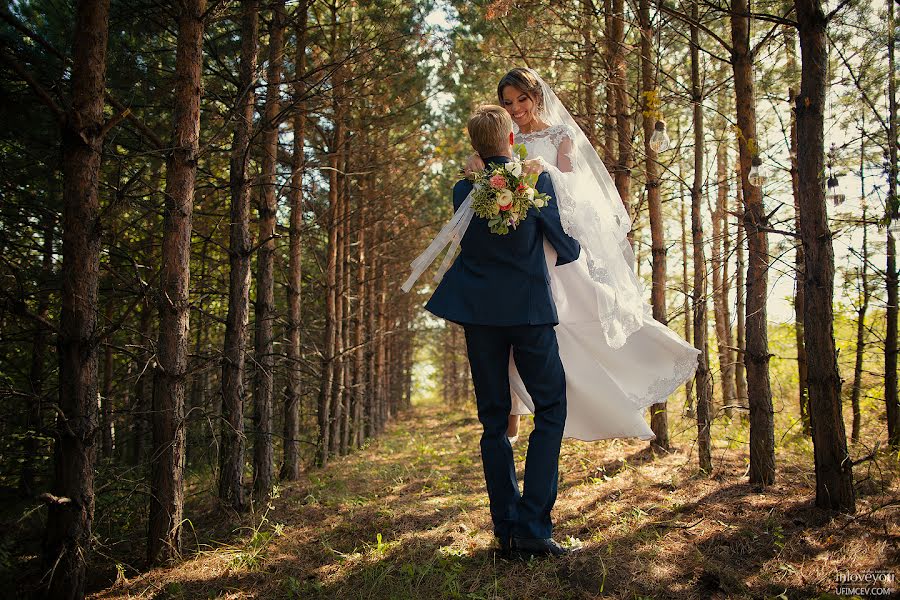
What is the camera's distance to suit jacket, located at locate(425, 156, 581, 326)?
10.7 ft

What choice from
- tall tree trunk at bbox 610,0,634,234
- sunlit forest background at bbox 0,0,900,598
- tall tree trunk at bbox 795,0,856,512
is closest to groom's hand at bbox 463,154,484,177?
sunlit forest background at bbox 0,0,900,598

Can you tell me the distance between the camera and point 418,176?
43.3 ft

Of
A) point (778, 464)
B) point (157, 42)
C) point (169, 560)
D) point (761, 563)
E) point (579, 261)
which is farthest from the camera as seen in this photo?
point (157, 42)

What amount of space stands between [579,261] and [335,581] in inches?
97.2

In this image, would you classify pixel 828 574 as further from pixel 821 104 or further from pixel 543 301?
pixel 821 104

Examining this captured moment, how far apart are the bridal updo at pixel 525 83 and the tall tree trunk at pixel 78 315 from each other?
247cm

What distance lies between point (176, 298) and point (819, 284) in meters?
4.17

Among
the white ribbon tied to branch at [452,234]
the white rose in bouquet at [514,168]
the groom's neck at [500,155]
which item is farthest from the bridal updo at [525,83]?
the white ribbon tied to branch at [452,234]

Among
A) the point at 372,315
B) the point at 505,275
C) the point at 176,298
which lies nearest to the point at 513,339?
the point at 505,275

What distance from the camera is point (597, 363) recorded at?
3.96 meters

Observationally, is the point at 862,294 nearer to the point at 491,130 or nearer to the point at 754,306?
the point at 754,306

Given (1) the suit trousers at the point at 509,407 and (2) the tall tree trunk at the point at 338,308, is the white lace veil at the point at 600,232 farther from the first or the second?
(2) the tall tree trunk at the point at 338,308

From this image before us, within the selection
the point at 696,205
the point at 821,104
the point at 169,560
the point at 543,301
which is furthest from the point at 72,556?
the point at 696,205

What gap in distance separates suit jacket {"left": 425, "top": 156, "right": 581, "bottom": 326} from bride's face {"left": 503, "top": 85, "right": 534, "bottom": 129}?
520 mm
